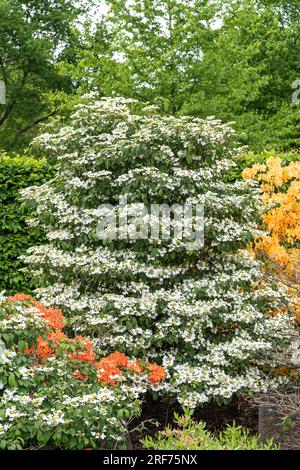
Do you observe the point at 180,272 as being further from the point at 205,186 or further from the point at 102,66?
the point at 102,66

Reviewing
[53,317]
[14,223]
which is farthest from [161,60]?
[53,317]

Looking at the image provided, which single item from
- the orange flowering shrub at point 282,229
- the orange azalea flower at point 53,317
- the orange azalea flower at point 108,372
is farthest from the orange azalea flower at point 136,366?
the orange flowering shrub at point 282,229

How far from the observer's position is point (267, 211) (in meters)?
5.55

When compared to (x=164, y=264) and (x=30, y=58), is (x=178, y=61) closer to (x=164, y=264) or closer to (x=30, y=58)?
(x=30, y=58)

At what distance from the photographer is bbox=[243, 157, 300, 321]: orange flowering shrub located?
16.8 feet

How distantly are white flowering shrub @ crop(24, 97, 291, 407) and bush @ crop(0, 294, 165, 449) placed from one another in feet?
2.40

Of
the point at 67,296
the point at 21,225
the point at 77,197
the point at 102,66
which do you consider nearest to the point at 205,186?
the point at 77,197

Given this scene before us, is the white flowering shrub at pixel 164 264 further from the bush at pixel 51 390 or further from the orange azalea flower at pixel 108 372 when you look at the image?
the bush at pixel 51 390

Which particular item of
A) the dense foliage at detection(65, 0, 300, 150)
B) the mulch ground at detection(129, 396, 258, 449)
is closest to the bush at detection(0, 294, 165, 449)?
the mulch ground at detection(129, 396, 258, 449)

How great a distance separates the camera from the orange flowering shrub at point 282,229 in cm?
513

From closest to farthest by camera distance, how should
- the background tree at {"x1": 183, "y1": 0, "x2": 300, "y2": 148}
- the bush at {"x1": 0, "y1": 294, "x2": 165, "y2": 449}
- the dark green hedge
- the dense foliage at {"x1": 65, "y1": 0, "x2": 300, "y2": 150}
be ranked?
the bush at {"x1": 0, "y1": 294, "x2": 165, "y2": 449} < the dark green hedge < the dense foliage at {"x1": 65, "y1": 0, "x2": 300, "y2": 150} < the background tree at {"x1": 183, "y1": 0, "x2": 300, "y2": 148}

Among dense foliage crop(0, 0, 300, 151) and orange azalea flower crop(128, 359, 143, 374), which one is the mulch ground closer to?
orange azalea flower crop(128, 359, 143, 374)

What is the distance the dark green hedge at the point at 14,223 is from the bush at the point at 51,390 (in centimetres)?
387

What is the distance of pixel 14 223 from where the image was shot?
Answer: 25.7 ft
